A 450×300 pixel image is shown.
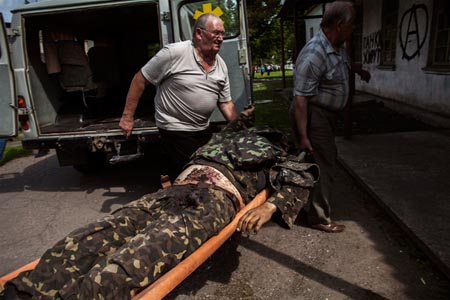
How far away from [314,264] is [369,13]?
10.0 m

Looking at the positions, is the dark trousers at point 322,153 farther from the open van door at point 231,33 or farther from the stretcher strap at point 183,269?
the open van door at point 231,33

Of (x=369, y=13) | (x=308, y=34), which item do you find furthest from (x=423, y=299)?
(x=308, y=34)

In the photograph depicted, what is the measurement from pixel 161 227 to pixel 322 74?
65.8 inches

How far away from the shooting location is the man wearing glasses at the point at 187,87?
292 cm

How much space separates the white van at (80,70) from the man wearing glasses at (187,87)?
0.79 m

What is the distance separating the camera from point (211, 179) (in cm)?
236

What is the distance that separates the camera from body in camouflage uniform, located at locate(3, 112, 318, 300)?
67.1 inches

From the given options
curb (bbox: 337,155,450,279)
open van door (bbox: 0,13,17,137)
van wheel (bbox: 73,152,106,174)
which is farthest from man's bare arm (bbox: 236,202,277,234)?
van wheel (bbox: 73,152,106,174)

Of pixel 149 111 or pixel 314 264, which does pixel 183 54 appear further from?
pixel 149 111

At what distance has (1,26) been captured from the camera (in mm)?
3799

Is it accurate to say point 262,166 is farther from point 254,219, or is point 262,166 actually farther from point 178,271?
point 178,271

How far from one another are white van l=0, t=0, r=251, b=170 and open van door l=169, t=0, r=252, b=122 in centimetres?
1

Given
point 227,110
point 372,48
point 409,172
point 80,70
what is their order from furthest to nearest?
point 372,48
point 80,70
point 409,172
point 227,110

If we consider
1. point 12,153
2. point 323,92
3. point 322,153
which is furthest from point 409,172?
point 12,153
